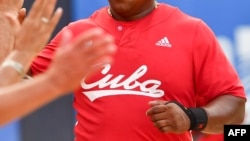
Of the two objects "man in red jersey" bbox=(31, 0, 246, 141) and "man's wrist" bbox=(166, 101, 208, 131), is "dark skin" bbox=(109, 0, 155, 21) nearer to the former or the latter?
"man in red jersey" bbox=(31, 0, 246, 141)

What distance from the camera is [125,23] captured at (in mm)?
3557

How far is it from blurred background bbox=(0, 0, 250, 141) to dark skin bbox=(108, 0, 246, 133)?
1.79 metres

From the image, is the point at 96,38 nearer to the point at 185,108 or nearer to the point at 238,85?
the point at 185,108

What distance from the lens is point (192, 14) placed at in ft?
17.7

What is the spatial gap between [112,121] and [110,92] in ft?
0.41

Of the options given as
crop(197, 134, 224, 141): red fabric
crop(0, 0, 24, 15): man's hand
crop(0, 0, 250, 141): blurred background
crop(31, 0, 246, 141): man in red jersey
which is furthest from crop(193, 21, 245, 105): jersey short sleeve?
crop(0, 0, 250, 141): blurred background

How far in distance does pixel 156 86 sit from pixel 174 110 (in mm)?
→ 238

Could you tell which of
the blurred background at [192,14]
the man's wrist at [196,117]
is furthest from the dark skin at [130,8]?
the blurred background at [192,14]

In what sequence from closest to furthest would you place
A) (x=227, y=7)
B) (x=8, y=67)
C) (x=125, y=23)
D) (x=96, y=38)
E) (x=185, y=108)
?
1. (x=96, y=38)
2. (x=8, y=67)
3. (x=185, y=108)
4. (x=125, y=23)
5. (x=227, y=7)

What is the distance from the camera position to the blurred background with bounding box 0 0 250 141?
5.39 meters

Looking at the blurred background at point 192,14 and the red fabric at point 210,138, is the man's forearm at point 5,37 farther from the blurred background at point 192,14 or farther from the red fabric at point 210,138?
the blurred background at point 192,14

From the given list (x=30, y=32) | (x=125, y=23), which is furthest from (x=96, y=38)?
(x=125, y=23)

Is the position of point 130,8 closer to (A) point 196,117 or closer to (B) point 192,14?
(A) point 196,117

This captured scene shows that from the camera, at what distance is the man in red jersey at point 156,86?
3379 millimetres
